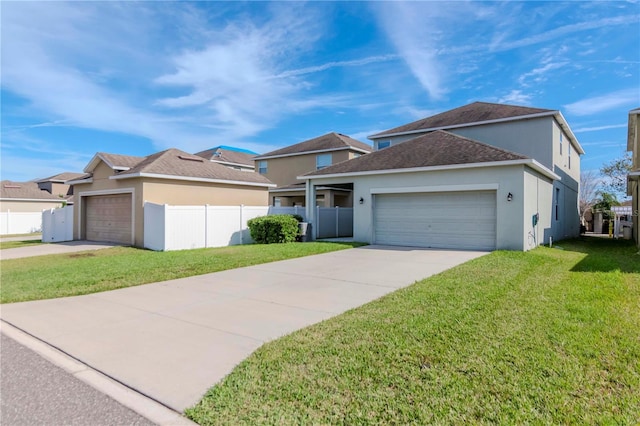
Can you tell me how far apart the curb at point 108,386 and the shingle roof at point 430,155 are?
1307 centimetres

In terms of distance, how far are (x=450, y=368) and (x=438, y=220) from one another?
458 inches

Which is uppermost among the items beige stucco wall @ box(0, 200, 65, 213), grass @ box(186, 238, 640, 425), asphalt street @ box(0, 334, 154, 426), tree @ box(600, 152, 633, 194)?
tree @ box(600, 152, 633, 194)

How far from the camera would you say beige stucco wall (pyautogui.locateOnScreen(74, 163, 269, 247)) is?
1614cm

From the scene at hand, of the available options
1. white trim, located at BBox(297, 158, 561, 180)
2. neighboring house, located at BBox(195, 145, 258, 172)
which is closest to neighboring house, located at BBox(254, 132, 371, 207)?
neighboring house, located at BBox(195, 145, 258, 172)

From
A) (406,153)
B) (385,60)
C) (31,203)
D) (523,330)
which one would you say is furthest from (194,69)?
(31,203)

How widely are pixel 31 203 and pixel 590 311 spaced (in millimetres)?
40359

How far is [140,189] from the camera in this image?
52.6 ft

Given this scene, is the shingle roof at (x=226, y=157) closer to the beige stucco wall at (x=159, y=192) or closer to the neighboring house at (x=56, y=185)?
the beige stucco wall at (x=159, y=192)

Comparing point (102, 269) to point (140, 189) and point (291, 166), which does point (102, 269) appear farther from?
point (291, 166)

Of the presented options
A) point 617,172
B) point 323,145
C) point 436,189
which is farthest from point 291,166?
point 617,172

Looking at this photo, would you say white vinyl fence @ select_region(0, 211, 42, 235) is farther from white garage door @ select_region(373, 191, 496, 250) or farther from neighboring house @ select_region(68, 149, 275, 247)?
A: white garage door @ select_region(373, 191, 496, 250)

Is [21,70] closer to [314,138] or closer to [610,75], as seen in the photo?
[314,138]

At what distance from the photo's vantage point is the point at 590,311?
5523 mm

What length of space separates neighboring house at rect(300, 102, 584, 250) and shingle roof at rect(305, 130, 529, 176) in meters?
0.04
